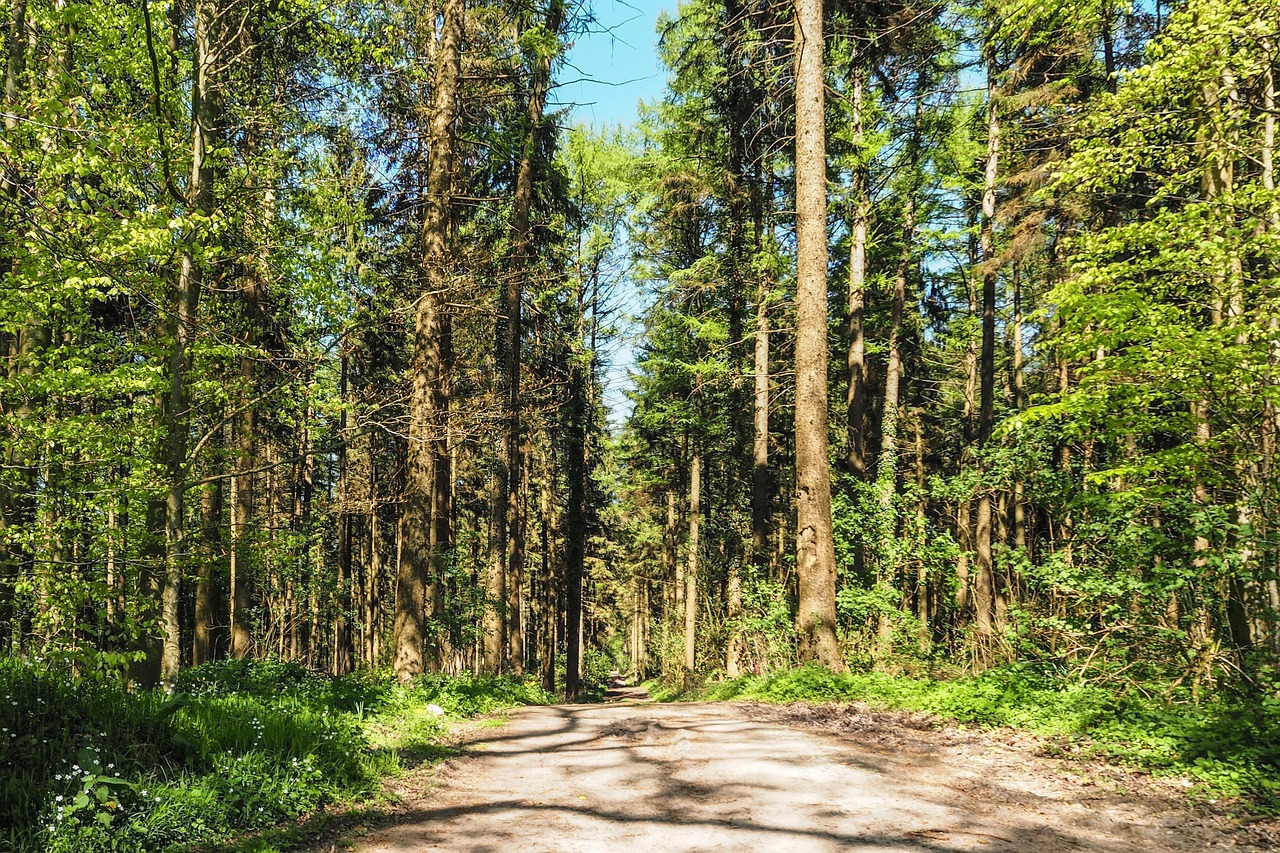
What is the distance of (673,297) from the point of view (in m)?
18.7

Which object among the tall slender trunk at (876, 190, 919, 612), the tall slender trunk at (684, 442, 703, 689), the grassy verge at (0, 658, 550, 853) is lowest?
the tall slender trunk at (684, 442, 703, 689)

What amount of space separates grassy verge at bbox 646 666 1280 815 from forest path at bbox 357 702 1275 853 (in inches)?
12.0

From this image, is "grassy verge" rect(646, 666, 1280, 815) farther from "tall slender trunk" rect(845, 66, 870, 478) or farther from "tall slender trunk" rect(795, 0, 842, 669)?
"tall slender trunk" rect(845, 66, 870, 478)

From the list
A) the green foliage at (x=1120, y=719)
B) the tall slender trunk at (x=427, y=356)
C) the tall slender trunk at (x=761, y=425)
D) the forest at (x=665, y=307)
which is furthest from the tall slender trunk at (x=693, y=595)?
the green foliage at (x=1120, y=719)

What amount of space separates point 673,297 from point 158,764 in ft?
52.8

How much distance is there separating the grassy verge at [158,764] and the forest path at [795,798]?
0.77 metres

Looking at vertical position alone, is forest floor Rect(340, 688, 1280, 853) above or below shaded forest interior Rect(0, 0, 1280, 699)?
below

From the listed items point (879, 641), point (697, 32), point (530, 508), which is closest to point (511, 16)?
point (697, 32)

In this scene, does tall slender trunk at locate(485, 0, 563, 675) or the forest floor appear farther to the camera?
tall slender trunk at locate(485, 0, 563, 675)

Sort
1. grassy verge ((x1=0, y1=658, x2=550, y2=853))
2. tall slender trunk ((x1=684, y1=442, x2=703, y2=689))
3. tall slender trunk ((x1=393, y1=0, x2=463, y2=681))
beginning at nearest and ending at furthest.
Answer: grassy verge ((x1=0, y1=658, x2=550, y2=853))
tall slender trunk ((x1=393, y1=0, x2=463, y2=681))
tall slender trunk ((x1=684, y1=442, x2=703, y2=689))

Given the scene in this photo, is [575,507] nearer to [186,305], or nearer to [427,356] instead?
[427,356]

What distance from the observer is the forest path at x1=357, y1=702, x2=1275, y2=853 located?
393cm

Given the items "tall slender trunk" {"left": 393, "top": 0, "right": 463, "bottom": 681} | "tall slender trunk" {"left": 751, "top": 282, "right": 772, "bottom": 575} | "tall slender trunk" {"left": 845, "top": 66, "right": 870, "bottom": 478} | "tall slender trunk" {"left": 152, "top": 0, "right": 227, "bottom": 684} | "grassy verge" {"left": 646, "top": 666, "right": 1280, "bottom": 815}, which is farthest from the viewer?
"tall slender trunk" {"left": 751, "top": 282, "right": 772, "bottom": 575}

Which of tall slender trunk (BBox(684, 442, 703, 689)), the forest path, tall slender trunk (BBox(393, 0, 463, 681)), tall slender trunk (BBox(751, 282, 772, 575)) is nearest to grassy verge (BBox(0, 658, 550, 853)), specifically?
the forest path
